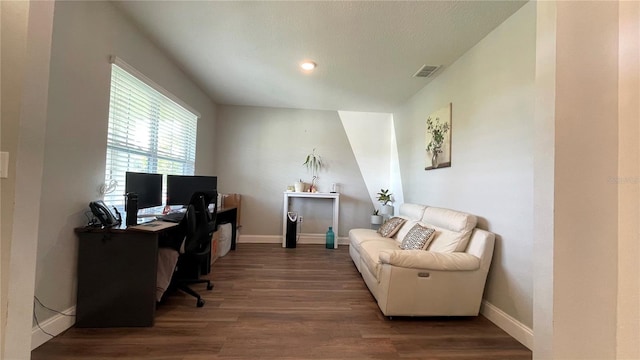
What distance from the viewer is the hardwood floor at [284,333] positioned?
160cm

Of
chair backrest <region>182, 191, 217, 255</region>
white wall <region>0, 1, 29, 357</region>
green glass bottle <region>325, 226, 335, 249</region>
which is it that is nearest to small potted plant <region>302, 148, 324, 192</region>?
green glass bottle <region>325, 226, 335, 249</region>

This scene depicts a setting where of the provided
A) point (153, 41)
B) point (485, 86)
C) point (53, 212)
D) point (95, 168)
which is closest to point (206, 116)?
point (153, 41)

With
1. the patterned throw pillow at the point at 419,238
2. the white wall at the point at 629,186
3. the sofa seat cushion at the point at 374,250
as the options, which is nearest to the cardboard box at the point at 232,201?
the sofa seat cushion at the point at 374,250

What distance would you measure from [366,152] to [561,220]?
12.6 feet

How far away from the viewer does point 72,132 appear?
175cm

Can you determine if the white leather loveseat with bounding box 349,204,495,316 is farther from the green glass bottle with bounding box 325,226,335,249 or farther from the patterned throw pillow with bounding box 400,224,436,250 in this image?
the green glass bottle with bounding box 325,226,335,249

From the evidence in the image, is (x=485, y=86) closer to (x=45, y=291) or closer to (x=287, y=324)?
(x=287, y=324)

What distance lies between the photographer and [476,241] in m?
2.12

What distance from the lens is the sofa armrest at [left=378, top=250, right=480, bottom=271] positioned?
78.8 inches

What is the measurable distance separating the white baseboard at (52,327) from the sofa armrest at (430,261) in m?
2.41

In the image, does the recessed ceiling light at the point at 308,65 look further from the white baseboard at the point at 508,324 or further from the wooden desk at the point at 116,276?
the white baseboard at the point at 508,324

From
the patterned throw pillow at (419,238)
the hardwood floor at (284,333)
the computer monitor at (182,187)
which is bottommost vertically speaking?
the hardwood floor at (284,333)

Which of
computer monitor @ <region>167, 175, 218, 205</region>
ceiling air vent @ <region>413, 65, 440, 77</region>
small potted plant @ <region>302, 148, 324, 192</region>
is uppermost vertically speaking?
ceiling air vent @ <region>413, 65, 440, 77</region>

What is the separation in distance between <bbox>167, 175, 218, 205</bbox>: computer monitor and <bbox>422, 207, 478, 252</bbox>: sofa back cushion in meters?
2.83
